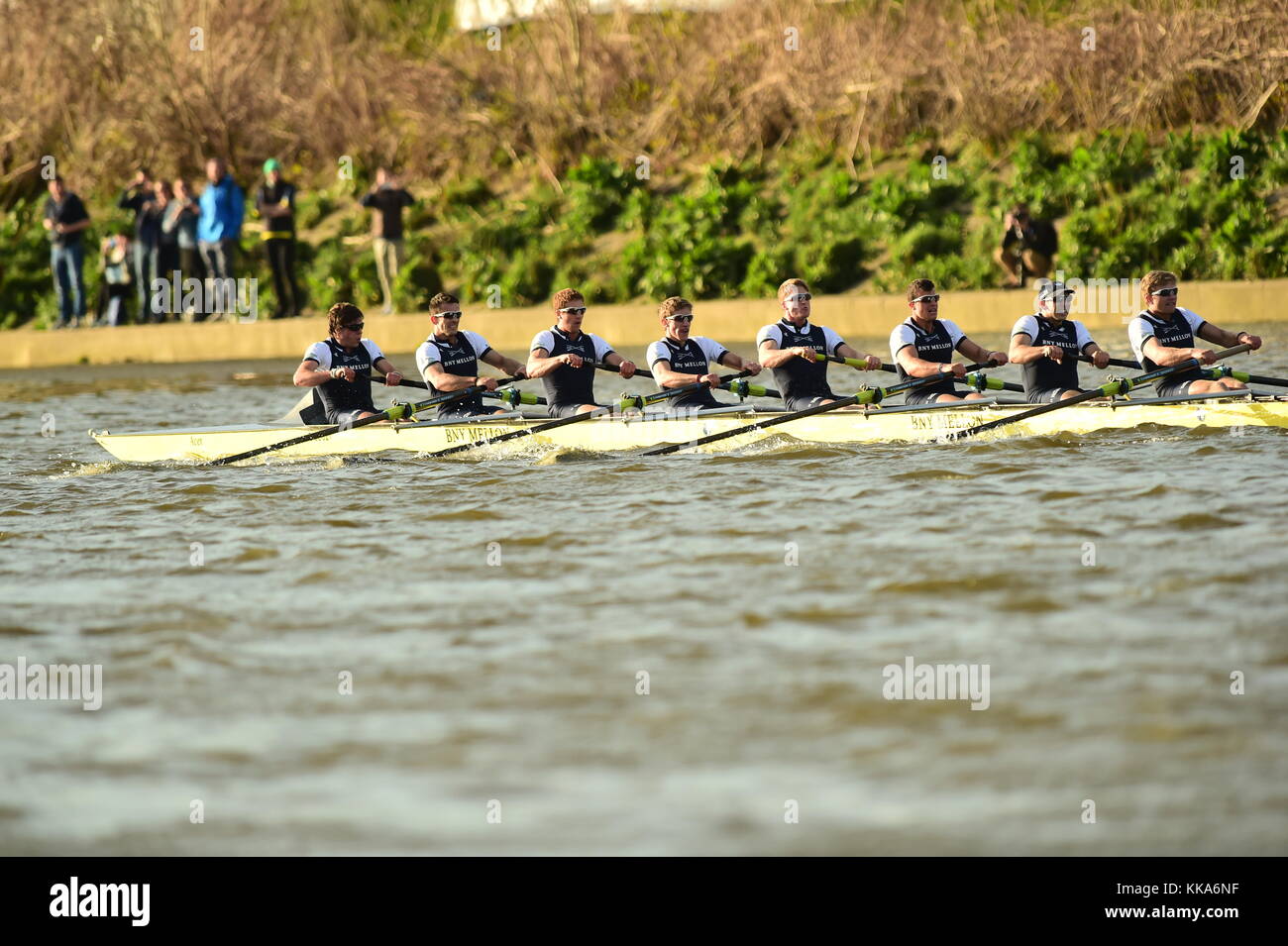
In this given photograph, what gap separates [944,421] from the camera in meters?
12.0

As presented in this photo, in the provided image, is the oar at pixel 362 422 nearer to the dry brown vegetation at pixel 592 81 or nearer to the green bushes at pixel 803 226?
the green bushes at pixel 803 226

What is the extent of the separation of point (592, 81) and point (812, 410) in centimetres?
1584

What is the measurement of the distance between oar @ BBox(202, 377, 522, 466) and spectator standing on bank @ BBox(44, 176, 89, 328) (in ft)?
34.4

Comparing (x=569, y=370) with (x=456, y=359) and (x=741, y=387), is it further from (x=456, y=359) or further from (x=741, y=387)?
(x=741, y=387)

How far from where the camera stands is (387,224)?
22719 mm

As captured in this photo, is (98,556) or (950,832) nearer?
(950,832)

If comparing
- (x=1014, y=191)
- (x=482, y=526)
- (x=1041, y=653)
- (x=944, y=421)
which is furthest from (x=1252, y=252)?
(x=1041, y=653)

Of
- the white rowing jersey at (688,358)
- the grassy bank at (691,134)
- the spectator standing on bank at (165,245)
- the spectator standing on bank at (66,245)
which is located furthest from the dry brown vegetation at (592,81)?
the white rowing jersey at (688,358)

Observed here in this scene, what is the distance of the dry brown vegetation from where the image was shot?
23094mm

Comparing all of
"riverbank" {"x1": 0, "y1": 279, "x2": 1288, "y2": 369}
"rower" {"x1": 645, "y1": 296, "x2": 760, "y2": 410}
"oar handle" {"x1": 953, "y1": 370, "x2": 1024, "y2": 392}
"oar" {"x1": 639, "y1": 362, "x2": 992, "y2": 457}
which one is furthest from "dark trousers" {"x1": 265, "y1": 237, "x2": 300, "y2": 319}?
"oar handle" {"x1": 953, "y1": 370, "x2": 1024, "y2": 392}

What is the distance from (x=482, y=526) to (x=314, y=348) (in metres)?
3.91
